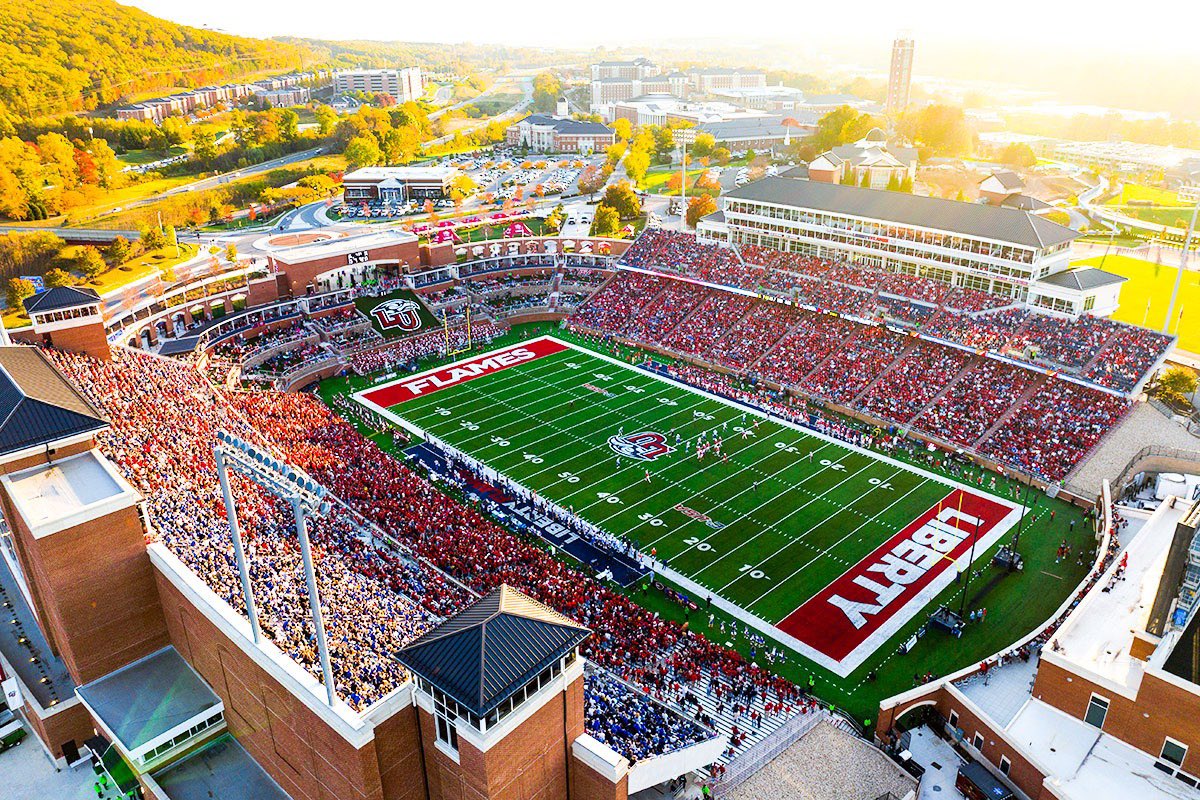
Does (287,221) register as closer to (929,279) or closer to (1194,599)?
(929,279)

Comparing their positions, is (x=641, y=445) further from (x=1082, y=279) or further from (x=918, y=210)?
(x=1082, y=279)

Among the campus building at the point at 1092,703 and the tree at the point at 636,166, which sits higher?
the tree at the point at 636,166

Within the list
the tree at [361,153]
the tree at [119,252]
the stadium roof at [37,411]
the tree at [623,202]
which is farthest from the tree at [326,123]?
the stadium roof at [37,411]

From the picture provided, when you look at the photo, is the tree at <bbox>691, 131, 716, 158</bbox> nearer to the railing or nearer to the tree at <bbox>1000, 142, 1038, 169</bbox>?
the tree at <bbox>1000, 142, 1038, 169</bbox>

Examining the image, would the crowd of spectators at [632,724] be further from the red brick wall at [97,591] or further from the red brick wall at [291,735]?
the red brick wall at [97,591]

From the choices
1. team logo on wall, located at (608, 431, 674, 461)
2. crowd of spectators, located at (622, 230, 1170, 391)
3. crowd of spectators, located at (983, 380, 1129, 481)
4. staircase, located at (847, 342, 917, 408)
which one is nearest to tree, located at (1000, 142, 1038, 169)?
crowd of spectators, located at (622, 230, 1170, 391)

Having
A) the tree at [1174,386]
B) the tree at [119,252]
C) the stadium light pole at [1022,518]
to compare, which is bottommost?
the stadium light pole at [1022,518]
